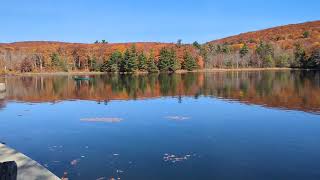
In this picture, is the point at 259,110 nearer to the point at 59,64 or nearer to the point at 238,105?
the point at 238,105

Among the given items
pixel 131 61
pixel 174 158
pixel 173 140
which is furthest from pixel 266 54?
pixel 174 158

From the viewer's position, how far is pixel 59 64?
12612 cm

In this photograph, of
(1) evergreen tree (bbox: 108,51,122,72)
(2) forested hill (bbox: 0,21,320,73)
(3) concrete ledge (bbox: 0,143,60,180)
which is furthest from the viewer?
(1) evergreen tree (bbox: 108,51,122,72)

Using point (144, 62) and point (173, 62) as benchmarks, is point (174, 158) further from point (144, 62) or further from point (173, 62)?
point (173, 62)

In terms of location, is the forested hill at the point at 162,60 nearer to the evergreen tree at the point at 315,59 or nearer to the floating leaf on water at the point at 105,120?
the evergreen tree at the point at 315,59

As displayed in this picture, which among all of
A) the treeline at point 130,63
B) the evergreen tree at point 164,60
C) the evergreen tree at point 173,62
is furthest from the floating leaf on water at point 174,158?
the evergreen tree at point 173,62

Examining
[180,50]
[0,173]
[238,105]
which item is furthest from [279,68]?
[0,173]

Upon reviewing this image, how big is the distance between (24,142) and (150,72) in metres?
98.6

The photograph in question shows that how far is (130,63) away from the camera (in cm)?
11494

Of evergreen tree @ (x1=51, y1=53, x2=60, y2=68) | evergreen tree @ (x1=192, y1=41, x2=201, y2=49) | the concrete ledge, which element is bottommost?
the concrete ledge

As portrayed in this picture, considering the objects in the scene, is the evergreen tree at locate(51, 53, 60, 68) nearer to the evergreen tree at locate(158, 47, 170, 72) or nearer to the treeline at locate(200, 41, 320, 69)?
the evergreen tree at locate(158, 47, 170, 72)

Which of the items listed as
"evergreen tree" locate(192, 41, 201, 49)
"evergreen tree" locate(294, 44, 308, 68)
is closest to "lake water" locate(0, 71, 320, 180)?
"evergreen tree" locate(294, 44, 308, 68)

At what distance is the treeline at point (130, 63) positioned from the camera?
380 ft

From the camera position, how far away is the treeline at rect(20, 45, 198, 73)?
116 meters
